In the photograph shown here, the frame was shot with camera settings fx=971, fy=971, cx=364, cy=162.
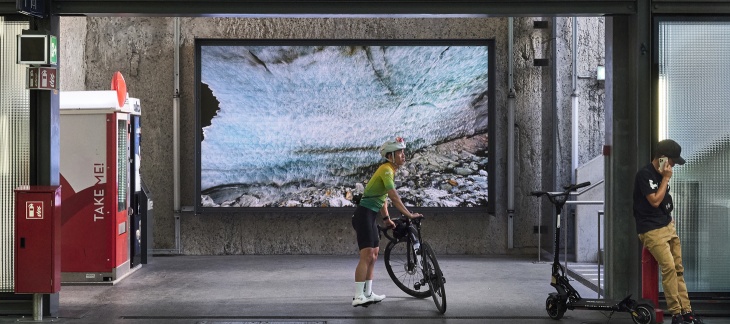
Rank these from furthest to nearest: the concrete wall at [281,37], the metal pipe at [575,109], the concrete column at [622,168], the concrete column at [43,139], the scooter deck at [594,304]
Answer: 1. the concrete wall at [281,37]
2. the metal pipe at [575,109]
3. the concrete column at [622,168]
4. the concrete column at [43,139]
5. the scooter deck at [594,304]

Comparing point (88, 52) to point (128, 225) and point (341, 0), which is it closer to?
point (128, 225)

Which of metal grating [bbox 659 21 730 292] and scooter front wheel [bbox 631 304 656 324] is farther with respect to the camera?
metal grating [bbox 659 21 730 292]

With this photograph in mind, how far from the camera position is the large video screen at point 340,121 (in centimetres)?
1437

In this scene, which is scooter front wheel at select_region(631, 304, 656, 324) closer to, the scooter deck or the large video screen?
the scooter deck

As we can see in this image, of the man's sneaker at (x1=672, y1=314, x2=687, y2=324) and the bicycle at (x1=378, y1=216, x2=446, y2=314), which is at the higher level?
the bicycle at (x1=378, y1=216, x2=446, y2=314)

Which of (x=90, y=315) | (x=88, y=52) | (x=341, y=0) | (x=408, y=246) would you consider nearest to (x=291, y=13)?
(x=341, y=0)

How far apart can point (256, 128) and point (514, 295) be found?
5342 millimetres

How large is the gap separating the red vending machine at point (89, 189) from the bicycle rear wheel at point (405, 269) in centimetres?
343

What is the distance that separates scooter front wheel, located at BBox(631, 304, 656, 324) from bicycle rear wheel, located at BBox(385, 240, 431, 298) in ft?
7.31

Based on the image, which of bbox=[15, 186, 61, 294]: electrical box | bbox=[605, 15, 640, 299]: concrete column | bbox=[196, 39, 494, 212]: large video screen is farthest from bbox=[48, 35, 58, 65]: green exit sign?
bbox=[605, 15, 640, 299]: concrete column

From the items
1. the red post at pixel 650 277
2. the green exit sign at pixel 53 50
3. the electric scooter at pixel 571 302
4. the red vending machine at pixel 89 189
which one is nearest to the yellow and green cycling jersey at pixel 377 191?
the electric scooter at pixel 571 302

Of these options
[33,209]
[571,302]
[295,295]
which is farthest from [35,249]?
[571,302]

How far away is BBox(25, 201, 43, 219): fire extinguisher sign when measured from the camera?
355 inches

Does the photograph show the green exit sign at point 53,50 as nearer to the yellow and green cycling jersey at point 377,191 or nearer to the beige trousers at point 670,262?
the yellow and green cycling jersey at point 377,191
